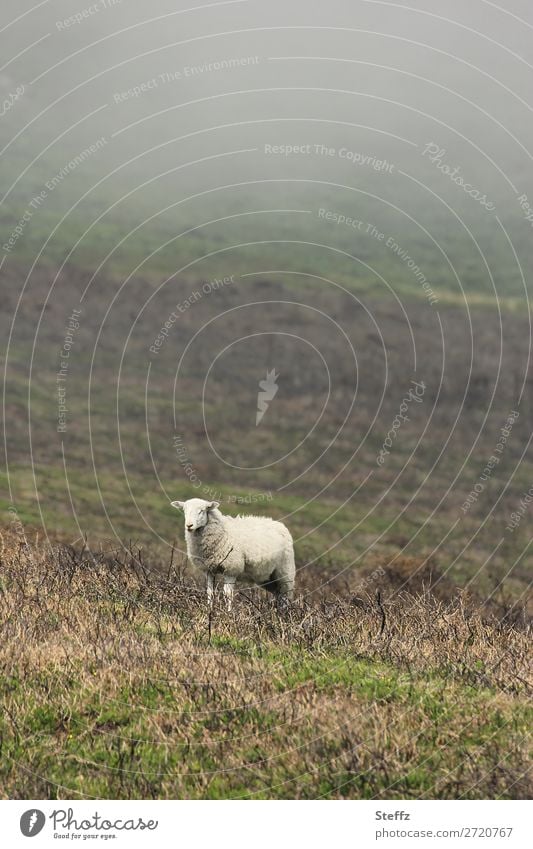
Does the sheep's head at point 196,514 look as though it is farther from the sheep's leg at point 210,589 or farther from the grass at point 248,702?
the grass at point 248,702

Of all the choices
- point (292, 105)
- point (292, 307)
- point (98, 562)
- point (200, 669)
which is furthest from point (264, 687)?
point (292, 105)

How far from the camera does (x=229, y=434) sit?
153ft

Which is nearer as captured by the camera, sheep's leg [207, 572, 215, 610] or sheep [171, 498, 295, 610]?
sheep's leg [207, 572, 215, 610]

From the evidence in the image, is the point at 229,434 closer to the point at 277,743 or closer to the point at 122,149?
the point at 277,743

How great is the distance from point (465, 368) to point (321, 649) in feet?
174

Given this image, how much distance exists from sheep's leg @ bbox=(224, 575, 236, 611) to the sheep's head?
0.77 meters

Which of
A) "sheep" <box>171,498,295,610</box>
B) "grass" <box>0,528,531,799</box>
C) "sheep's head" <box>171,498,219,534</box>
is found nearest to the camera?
"grass" <box>0,528,531,799</box>

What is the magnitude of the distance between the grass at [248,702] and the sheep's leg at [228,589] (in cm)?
24

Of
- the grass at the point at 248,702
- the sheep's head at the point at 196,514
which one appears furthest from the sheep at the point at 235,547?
the grass at the point at 248,702

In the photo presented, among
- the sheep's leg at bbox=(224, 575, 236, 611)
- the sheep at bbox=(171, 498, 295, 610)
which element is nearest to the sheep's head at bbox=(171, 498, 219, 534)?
the sheep at bbox=(171, 498, 295, 610)

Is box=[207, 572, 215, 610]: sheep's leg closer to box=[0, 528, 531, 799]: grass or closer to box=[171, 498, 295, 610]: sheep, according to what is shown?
box=[171, 498, 295, 610]: sheep

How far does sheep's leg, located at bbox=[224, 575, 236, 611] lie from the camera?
11.2 metres

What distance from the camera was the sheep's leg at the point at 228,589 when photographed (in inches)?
440

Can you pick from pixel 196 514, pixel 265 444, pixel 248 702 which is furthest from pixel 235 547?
pixel 265 444
